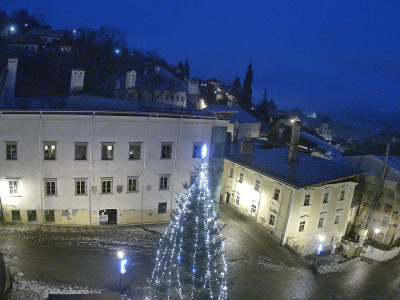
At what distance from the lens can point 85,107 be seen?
76.7 feet

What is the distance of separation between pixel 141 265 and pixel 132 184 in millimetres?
6611

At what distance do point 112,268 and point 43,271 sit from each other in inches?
154

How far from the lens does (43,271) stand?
17.7m

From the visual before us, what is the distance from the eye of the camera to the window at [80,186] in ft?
74.1

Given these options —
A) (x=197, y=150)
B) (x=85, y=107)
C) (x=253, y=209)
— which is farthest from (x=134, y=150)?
(x=253, y=209)

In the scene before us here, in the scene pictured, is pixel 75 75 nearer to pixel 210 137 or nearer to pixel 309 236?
pixel 210 137

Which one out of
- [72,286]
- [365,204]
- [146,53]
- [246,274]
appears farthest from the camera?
[146,53]

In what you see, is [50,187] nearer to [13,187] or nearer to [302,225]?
[13,187]

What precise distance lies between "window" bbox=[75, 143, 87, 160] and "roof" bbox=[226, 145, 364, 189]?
1510 cm

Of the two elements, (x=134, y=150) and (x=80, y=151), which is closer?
(x=80, y=151)

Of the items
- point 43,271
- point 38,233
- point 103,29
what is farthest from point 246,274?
point 103,29

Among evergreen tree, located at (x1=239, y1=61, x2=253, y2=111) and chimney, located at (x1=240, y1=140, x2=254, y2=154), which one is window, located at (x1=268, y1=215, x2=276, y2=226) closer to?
chimney, located at (x1=240, y1=140, x2=254, y2=154)

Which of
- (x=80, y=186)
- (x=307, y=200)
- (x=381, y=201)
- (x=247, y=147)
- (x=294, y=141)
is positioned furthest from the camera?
(x=381, y=201)

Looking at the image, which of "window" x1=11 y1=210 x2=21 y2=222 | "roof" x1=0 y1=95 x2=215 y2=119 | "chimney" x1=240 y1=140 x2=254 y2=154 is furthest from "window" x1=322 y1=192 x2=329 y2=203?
"window" x1=11 y1=210 x2=21 y2=222
